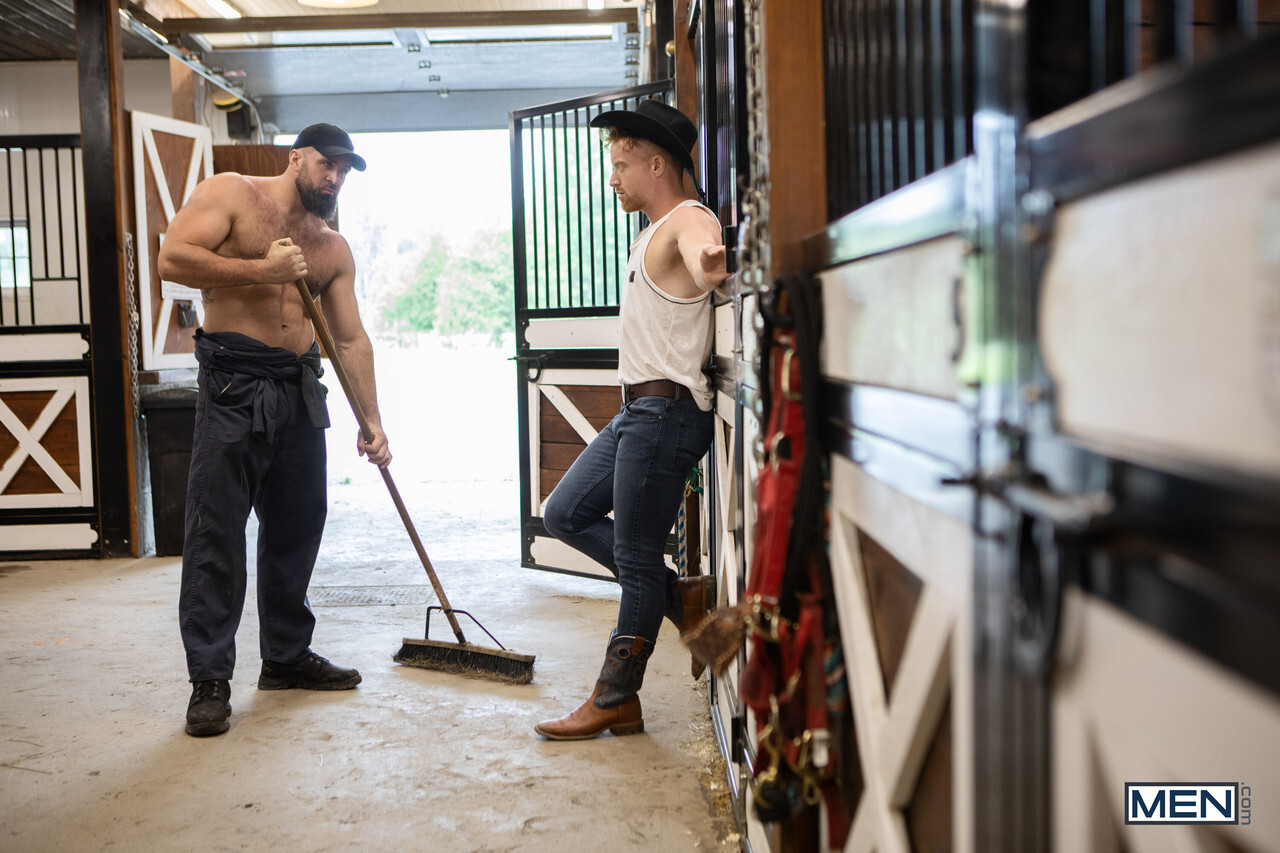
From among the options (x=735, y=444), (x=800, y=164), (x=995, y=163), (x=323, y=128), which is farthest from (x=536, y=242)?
(x=995, y=163)

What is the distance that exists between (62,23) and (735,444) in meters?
6.51

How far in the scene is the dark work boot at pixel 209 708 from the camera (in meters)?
2.72

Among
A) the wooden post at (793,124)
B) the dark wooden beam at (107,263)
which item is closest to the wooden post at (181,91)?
the dark wooden beam at (107,263)

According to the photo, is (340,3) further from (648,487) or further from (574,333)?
(648,487)

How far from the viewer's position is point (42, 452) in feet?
17.1

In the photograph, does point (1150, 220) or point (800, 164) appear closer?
point (1150, 220)

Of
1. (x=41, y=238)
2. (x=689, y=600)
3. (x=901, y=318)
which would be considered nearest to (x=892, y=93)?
(x=901, y=318)

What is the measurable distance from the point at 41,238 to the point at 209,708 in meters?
5.05

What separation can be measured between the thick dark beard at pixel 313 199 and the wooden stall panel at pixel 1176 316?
2.77 m

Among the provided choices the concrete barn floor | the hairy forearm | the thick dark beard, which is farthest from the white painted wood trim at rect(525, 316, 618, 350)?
the thick dark beard

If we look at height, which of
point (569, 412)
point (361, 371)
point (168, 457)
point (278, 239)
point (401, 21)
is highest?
point (401, 21)

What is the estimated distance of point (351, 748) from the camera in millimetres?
2623

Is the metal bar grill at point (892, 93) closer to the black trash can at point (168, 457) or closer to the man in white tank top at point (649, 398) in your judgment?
the man in white tank top at point (649, 398)

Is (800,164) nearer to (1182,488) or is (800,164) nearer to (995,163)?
(995,163)
